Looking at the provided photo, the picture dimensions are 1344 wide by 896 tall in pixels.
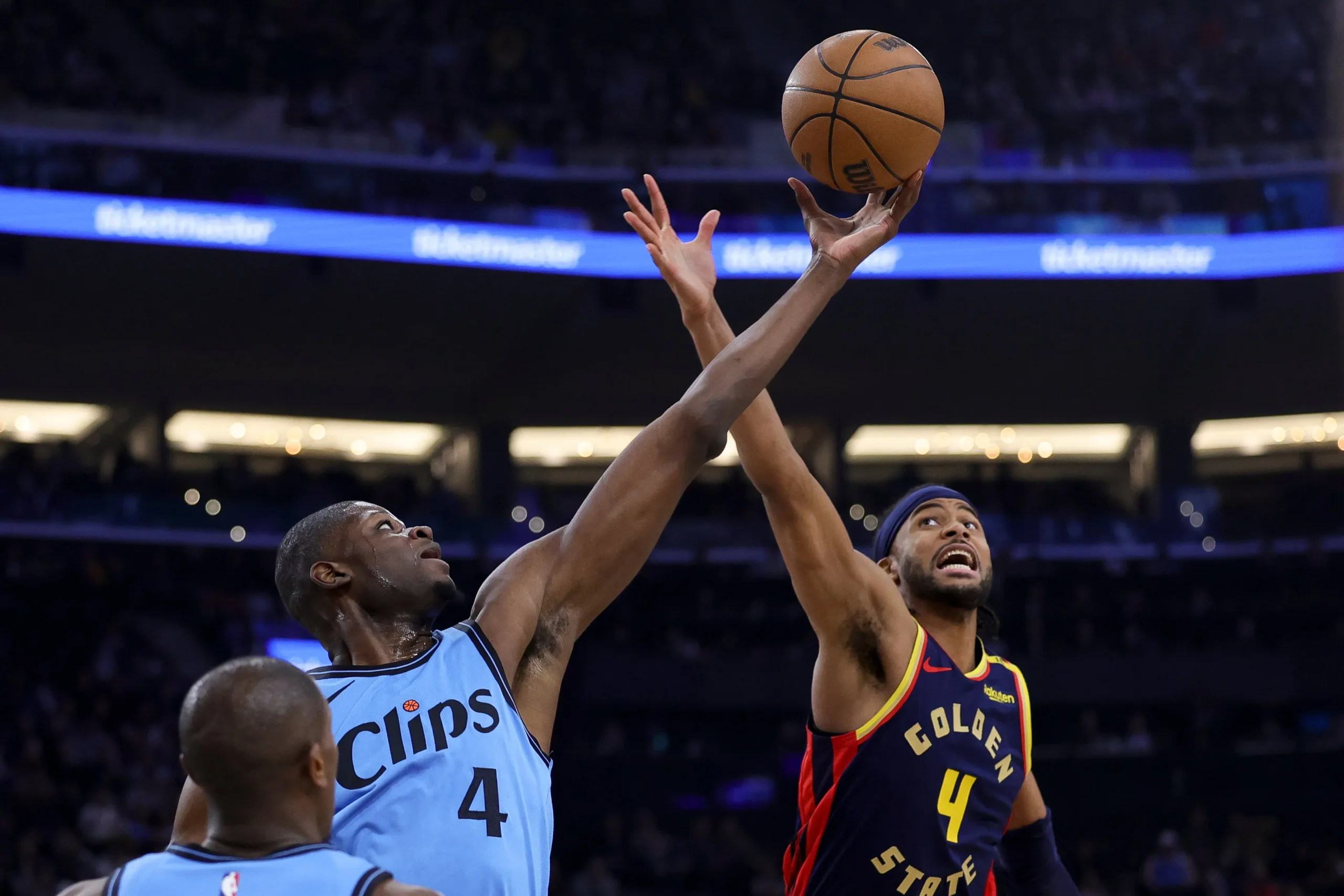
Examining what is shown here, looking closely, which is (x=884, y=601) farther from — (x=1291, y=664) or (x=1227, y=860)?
(x=1291, y=664)

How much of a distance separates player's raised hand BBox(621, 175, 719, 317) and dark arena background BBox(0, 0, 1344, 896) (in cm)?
1075

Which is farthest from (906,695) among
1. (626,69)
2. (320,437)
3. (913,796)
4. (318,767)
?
(320,437)

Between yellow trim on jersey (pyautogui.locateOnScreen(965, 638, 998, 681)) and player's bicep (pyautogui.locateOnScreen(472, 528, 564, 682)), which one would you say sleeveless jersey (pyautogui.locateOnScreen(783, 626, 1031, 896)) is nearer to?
yellow trim on jersey (pyautogui.locateOnScreen(965, 638, 998, 681))

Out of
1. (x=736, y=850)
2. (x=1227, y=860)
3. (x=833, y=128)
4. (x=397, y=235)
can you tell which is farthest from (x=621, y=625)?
(x=833, y=128)

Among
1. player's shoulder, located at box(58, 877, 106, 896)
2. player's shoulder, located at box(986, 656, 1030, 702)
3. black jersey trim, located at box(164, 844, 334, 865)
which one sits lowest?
player's shoulder, located at box(58, 877, 106, 896)

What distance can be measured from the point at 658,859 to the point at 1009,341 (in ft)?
28.7

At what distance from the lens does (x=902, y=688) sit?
385 cm

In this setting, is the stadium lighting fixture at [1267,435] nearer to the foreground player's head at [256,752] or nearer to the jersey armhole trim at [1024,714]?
the jersey armhole trim at [1024,714]

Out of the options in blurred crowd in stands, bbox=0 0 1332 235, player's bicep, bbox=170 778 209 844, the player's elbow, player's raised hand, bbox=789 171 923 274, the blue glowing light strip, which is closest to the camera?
player's bicep, bbox=170 778 209 844

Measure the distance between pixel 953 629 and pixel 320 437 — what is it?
1813 cm

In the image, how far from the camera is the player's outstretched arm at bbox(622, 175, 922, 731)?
3.79 m

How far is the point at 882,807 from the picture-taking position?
12.2 ft

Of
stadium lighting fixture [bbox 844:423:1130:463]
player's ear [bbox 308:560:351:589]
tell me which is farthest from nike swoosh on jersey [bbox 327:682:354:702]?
stadium lighting fixture [bbox 844:423:1130:463]

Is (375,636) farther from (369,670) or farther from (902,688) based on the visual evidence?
(902,688)
